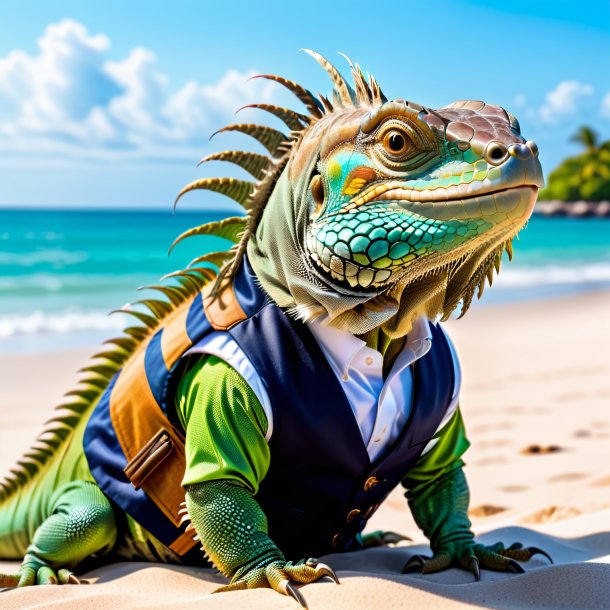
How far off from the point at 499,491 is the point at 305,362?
2.71m

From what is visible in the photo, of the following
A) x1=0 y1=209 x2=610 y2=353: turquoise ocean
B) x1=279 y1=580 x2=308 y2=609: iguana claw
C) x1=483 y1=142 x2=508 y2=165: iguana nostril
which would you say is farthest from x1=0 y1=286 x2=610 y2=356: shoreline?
x1=483 y1=142 x2=508 y2=165: iguana nostril

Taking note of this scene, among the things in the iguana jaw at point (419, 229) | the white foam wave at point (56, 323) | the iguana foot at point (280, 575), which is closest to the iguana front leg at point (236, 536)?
the iguana foot at point (280, 575)

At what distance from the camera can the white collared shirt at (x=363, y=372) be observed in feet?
9.43

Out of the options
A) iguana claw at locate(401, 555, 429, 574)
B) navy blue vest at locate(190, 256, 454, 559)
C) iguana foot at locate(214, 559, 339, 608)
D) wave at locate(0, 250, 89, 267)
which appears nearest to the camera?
iguana foot at locate(214, 559, 339, 608)

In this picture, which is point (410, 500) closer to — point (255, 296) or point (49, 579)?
point (255, 296)

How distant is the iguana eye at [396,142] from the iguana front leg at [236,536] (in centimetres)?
106

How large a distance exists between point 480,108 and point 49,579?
201cm

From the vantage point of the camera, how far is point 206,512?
2820 mm

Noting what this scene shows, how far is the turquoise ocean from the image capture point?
13.4 metres

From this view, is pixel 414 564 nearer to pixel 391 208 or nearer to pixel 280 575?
pixel 280 575

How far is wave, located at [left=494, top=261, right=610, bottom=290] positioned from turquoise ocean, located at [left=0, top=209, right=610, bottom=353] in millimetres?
24

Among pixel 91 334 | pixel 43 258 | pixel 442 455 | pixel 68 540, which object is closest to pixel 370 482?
pixel 442 455

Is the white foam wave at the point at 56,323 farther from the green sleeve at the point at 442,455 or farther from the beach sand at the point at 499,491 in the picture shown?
the green sleeve at the point at 442,455

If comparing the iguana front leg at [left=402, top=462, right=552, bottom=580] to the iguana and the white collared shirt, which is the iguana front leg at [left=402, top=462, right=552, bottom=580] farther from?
the white collared shirt
